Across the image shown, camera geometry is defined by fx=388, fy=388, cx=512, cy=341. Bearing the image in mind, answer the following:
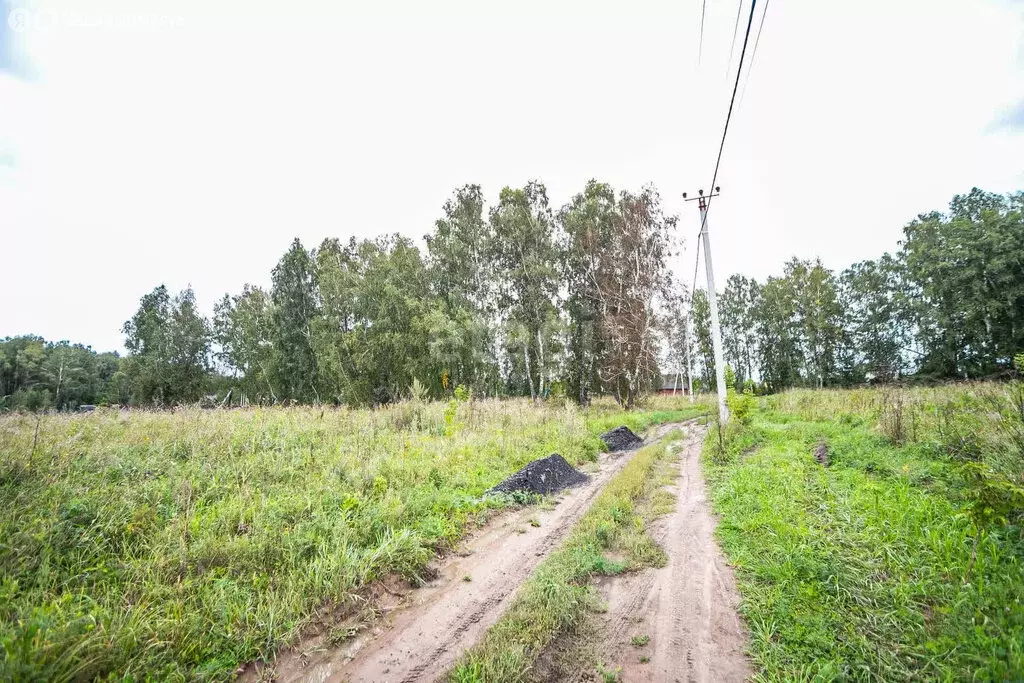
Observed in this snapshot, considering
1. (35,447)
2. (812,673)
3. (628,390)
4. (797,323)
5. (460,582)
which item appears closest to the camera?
(812,673)

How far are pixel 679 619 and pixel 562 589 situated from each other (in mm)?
1059

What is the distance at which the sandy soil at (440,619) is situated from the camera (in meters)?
3.01

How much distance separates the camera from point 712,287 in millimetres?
14000

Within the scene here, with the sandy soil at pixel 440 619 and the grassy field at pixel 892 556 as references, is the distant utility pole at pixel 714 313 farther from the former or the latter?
the sandy soil at pixel 440 619

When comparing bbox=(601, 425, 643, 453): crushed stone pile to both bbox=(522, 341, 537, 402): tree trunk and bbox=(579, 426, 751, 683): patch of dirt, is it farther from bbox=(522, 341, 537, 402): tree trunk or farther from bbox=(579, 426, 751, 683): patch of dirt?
bbox=(522, 341, 537, 402): tree trunk

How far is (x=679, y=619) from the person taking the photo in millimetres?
3410

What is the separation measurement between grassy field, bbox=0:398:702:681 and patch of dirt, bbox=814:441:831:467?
20.2 ft

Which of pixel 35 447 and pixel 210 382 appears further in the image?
pixel 210 382

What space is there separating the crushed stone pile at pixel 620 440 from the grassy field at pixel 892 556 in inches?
208

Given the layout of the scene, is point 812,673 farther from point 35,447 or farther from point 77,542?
point 35,447

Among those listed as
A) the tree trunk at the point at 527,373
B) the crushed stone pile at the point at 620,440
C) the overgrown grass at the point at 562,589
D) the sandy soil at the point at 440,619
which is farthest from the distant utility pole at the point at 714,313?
the tree trunk at the point at 527,373

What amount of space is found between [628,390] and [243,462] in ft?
76.3

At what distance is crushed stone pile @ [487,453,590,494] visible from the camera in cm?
725

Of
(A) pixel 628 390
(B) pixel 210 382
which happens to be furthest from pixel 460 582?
(B) pixel 210 382
